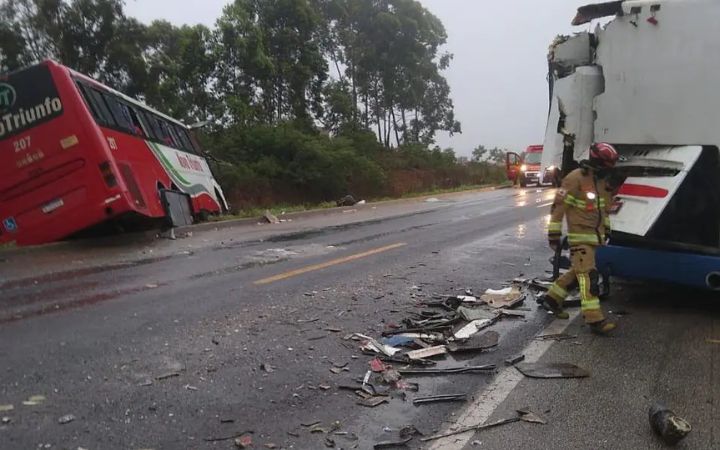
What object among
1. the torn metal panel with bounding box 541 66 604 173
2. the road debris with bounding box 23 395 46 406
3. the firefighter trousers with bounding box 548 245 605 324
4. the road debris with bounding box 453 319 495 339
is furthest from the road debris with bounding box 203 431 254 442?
the torn metal panel with bounding box 541 66 604 173

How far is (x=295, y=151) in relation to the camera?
24.4 metres

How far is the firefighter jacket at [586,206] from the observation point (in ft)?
17.6

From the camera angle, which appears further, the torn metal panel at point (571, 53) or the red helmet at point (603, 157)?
the torn metal panel at point (571, 53)

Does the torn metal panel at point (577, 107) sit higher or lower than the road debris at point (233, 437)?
higher

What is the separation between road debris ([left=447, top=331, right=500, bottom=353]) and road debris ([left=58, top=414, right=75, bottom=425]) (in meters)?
2.76

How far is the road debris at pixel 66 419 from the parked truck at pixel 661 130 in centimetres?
467

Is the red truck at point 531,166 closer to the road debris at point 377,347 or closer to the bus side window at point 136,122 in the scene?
the bus side window at point 136,122

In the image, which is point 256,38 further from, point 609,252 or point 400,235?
point 609,252

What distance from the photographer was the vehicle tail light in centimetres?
1059

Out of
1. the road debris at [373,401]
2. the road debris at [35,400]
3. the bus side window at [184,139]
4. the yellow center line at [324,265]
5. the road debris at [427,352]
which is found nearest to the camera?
the road debris at [35,400]

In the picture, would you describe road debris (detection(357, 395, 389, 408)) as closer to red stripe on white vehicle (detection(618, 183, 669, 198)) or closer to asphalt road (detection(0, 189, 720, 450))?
asphalt road (detection(0, 189, 720, 450))

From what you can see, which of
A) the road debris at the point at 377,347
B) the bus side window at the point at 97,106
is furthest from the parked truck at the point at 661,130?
the bus side window at the point at 97,106

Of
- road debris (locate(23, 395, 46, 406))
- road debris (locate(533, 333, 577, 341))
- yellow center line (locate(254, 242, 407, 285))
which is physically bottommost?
road debris (locate(533, 333, 577, 341))

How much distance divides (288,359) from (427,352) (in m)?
1.10
